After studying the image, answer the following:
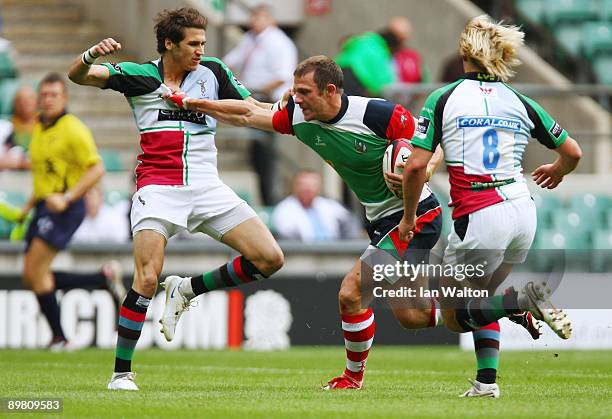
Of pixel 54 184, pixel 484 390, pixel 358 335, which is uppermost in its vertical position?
pixel 54 184

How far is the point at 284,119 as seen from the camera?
868 cm

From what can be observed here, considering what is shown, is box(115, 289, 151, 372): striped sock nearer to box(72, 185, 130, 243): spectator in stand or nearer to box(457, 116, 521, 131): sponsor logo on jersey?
box(457, 116, 521, 131): sponsor logo on jersey

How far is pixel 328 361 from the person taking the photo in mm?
11836

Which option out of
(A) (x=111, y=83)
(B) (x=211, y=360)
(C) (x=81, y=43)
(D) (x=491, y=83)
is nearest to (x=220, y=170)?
(C) (x=81, y=43)

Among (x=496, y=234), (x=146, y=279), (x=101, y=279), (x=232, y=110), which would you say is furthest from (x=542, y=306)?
(x=101, y=279)

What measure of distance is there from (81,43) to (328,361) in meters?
8.79

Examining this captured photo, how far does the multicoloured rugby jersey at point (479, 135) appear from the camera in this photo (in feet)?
25.5

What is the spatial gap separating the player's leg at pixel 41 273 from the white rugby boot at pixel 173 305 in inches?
145

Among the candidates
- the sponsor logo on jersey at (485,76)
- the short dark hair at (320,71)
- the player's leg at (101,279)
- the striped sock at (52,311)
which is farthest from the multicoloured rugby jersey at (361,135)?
the player's leg at (101,279)

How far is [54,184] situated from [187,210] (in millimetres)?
4156

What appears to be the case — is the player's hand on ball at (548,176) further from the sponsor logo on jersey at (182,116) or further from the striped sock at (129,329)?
the striped sock at (129,329)

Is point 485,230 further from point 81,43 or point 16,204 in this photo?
point 81,43

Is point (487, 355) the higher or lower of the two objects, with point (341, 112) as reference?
lower

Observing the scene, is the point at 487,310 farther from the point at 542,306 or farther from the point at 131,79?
the point at 131,79
